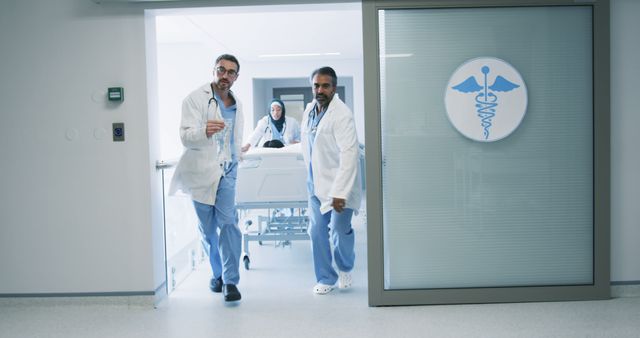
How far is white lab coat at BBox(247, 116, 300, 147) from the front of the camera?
7.10 meters

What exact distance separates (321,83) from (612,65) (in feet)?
6.18

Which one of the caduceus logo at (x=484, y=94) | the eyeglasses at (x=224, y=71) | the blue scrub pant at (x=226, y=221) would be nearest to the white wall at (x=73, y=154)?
the blue scrub pant at (x=226, y=221)

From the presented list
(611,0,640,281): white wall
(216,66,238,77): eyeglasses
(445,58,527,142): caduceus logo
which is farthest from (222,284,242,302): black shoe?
(611,0,640,281): white wall

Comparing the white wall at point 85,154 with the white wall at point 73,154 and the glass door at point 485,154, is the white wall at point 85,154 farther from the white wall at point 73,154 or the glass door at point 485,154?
the glass door at point 485,154

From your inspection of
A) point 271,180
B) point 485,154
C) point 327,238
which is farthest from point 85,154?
point 485,154

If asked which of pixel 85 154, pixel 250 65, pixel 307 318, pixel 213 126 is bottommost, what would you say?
pixel 307 318

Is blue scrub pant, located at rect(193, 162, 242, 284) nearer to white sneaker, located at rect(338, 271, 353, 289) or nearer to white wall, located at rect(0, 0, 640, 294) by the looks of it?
white wall, located at rect(0, 0, 640, 294)

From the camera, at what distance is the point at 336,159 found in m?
4.06

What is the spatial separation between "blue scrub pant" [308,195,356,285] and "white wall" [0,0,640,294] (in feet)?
3.57

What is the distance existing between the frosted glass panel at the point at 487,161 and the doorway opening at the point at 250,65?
59 cm

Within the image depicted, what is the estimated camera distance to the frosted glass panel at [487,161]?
3.66 metres

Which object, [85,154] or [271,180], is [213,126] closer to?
[85,154]

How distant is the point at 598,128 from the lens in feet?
12.1

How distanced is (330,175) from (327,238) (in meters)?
0.48
